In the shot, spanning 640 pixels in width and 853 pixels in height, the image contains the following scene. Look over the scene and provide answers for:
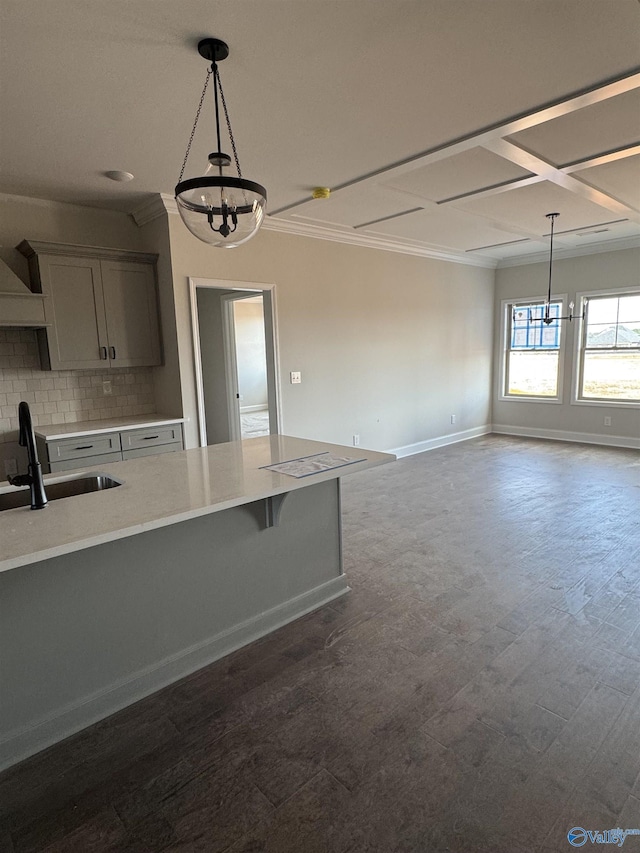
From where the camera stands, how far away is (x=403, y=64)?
222 centimetres

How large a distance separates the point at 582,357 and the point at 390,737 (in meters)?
6.62

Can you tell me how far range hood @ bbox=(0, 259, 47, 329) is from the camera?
11.1 feet

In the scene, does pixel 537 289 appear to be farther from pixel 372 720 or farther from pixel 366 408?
pixel 372 720

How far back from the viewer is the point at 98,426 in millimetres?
3801

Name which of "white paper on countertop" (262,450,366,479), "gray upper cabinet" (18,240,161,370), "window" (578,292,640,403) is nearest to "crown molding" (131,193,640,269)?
"gray upper cabinet" (18,240,161,370)

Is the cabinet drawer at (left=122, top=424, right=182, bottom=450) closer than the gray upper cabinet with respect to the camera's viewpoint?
No

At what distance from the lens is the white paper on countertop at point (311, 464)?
7.28ft

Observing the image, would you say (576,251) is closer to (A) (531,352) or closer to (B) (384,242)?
(A) (531,352)

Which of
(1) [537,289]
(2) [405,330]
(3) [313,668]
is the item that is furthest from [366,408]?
(3) [313,668]

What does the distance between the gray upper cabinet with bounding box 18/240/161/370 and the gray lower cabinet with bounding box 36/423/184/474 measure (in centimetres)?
64

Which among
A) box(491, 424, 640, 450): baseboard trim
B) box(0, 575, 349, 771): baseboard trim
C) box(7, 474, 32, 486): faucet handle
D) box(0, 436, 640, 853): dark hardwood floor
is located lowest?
box(0, 436, 640, 853): dark hardwood floor

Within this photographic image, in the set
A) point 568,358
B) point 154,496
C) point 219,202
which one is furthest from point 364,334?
point 154,496

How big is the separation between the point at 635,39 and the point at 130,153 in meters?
2.79

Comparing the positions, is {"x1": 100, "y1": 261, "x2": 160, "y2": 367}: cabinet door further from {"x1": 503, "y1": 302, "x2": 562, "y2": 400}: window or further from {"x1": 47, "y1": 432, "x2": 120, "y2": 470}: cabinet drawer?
{"x1": 503, "y1": 302, "x2": 562, "y2": 400}: window
